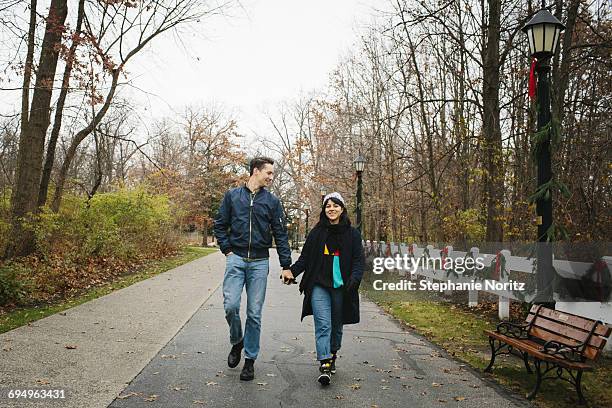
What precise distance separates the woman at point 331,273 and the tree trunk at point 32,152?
32.9 feet

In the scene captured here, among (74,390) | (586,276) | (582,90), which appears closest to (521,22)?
(582,90)

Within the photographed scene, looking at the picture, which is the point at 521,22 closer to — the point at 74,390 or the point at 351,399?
the point at 351,399

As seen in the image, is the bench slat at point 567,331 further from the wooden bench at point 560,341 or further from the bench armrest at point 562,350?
the bench armrest at point 562,350

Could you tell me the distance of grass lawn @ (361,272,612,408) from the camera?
5.32 meters

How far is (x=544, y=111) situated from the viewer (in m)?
6.80

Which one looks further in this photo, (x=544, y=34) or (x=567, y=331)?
(x=544, y=34)

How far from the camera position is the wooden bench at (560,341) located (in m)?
4.86

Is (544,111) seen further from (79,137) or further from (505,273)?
(79,137)

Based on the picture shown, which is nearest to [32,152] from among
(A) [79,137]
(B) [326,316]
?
(A) [79,137]

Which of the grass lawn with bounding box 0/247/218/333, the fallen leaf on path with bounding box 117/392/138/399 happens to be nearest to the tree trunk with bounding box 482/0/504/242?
A: the grass lawn with bounding box 0/247/218/333

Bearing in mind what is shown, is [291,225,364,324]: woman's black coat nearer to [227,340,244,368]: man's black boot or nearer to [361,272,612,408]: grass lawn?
[227,340,244,368]: man's black boot

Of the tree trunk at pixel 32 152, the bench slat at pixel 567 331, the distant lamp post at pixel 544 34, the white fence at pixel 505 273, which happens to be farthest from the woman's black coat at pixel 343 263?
the tree trunk at pixel 32 152

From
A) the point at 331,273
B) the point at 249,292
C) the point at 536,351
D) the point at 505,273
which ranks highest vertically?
the point at 331,273

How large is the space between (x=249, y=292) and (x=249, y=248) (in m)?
0.47
